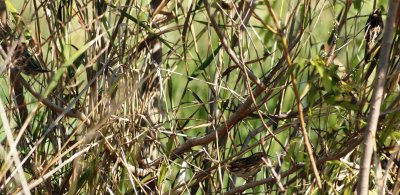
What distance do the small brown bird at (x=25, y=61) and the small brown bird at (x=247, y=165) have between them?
1.44 feet

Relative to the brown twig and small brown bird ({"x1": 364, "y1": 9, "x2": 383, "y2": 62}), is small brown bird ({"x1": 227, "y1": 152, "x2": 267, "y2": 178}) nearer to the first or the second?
small brown bird ({"x1": 364, "y1": 9, "x2": 383, "y2": 62})

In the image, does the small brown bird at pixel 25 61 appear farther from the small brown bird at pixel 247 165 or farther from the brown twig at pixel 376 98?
the brown twig at pixel 376 98

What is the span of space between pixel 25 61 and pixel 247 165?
0.50 m

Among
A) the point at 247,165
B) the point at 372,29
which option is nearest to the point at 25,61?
the point at 247,165

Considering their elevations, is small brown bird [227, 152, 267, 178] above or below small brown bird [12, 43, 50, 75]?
below

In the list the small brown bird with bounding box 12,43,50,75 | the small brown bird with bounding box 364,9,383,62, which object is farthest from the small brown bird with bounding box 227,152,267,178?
the small brown bird with bounding box 12,43,50,75

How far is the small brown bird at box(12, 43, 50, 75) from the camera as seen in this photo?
1.78 m

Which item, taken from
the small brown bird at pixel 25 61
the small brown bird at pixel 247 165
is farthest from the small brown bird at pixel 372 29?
the small brown bird at pixel 25 61

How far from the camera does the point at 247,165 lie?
1.80 metres

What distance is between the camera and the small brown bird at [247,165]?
1.78m

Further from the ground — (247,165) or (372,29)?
(372,29)

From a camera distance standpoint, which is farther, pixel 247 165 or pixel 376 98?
pixel 247 165

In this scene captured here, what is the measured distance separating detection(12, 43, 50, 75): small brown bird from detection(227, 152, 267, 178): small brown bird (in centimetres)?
44

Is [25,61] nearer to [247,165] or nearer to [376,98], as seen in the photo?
[247,165]
